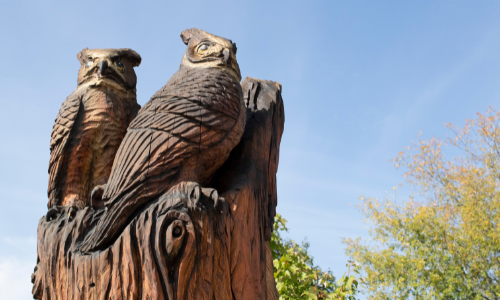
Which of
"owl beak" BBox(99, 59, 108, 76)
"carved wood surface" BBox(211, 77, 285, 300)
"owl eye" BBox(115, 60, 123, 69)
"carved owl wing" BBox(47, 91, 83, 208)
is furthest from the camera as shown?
"owl eye" BBox(115, 60, 123, 69)

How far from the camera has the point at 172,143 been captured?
79.7 inches

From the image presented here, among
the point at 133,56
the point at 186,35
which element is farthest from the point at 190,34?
the point at 133,56

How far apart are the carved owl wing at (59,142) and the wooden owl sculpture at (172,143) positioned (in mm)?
811

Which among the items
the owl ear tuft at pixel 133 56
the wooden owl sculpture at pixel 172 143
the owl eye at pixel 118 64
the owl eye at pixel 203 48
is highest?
the owl ear tuft at pixel 133 56

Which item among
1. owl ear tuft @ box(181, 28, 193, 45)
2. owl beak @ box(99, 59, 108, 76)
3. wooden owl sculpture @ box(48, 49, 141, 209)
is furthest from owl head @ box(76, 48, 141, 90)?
owl ear tuft @ box(181, 28, 193, 45)

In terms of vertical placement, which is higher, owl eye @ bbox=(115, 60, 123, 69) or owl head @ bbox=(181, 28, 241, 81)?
owl eye @ bbox=(115, 60, 123, 69)

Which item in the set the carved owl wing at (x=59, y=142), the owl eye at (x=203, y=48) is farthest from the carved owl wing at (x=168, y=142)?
the carved owl wing at (x=59, y=142)

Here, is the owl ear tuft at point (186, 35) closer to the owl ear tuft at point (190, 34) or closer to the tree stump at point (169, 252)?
the owl ear tuft at point (190, 34)

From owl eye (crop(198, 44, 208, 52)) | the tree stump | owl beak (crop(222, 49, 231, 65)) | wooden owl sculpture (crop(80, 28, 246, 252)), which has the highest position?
owl eye (crop(198, 44, 208, 52))

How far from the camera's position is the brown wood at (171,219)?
1796 millimetres

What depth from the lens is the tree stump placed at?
1.78 metres

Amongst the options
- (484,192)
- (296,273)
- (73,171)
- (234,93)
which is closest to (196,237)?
(234,93)

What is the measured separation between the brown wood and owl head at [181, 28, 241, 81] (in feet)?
0.42

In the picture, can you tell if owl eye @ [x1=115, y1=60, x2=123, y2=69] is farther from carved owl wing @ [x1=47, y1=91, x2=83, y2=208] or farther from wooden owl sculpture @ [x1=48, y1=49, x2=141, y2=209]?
carved owl wing @ [x1=47, y1=91, x2=83, y2=208]
